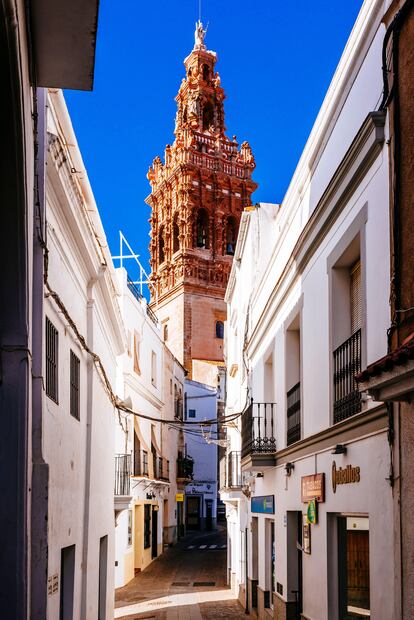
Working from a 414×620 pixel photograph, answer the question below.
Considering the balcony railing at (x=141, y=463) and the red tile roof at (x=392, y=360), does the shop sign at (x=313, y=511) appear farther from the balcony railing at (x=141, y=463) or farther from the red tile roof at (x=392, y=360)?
the balcony railing at (x=141, y=463)

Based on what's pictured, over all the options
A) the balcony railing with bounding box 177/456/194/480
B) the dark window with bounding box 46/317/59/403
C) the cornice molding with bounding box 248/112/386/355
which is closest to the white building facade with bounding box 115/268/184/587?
the balcony railing with bounding box 177/456/194/480

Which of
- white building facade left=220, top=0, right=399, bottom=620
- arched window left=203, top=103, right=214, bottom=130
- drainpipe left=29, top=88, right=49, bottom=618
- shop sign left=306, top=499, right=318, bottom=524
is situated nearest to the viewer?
drainpipe left=29, top=88, right=49, bottom=618

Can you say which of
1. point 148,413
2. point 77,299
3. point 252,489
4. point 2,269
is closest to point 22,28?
point 2,269

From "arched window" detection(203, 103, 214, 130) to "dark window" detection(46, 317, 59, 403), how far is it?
53897 millimetres

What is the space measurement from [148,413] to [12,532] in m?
25.6

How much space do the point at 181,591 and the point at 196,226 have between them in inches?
1457

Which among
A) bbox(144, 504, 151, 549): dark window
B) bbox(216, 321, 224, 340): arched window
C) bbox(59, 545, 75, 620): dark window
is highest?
bbox(216, 321, 224, 340): arched window

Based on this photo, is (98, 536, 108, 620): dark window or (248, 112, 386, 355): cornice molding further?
(98, 536, 108, 620): dark window

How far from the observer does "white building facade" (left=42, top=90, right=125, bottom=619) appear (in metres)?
8.53

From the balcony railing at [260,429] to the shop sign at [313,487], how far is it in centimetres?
311

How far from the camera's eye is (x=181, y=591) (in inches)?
910

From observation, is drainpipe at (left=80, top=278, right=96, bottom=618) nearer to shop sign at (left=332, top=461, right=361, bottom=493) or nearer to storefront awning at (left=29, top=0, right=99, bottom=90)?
shop sign at (left=332, top=461, right=361, bottom=493)

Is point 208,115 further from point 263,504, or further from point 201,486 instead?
point 263,504

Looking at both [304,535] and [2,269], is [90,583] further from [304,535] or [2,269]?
[2,269]
